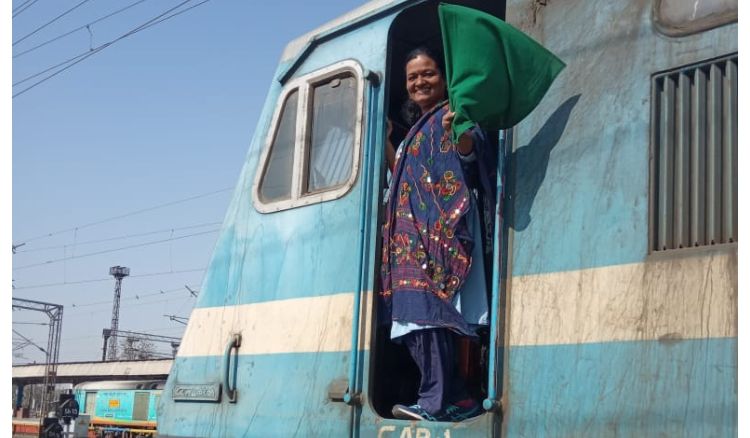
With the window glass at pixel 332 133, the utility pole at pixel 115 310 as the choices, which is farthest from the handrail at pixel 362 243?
the utility pole at pixel 115 310

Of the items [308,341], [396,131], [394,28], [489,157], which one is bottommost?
[308,341]

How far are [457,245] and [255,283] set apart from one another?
1.32 m

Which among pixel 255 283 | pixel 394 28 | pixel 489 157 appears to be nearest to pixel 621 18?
pixel 489 157

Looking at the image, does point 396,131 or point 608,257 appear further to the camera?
point 396,131

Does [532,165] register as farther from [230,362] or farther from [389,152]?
[230,362]

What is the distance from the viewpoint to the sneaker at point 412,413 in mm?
3615

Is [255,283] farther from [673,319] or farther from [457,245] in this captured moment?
[673,319]

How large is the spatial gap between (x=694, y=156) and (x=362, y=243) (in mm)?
1539

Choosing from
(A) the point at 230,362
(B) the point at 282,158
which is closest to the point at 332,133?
(B) the point at 282,158

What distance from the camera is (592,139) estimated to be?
10.7 feet

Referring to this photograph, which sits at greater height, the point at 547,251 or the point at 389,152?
the point at 389,152

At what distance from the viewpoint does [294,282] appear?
4.41 metres
